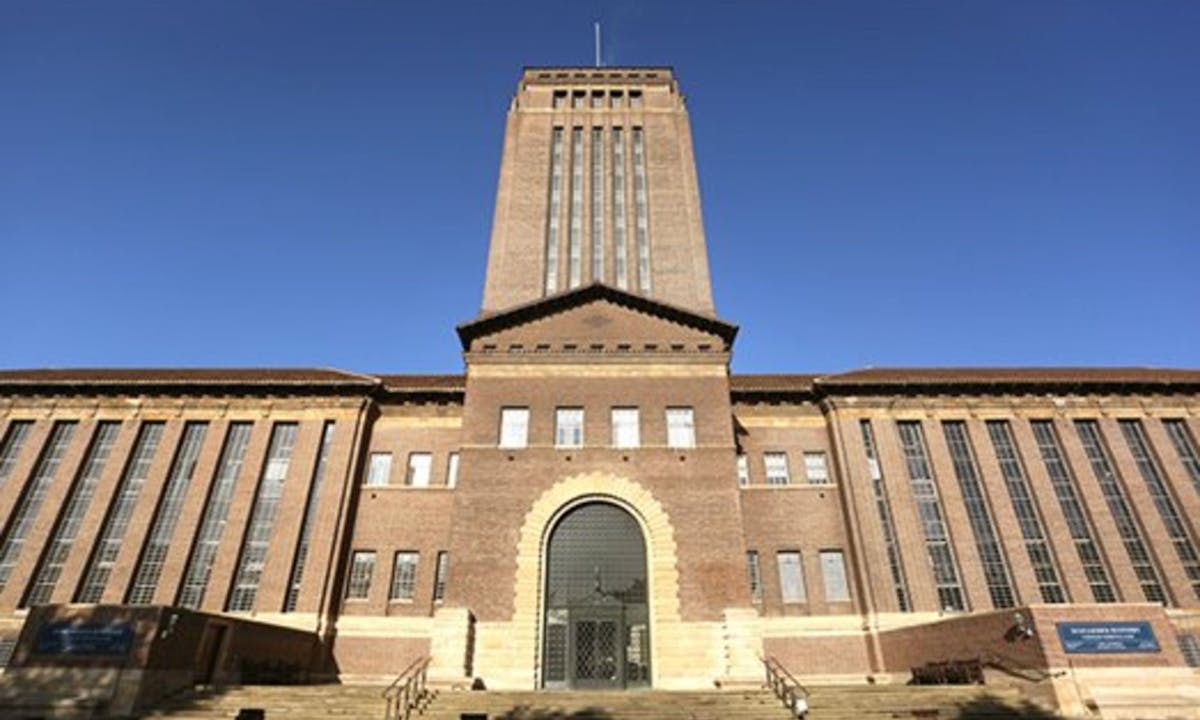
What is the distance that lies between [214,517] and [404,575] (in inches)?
335

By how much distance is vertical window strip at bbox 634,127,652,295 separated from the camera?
105ft

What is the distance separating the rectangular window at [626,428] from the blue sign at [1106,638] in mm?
13290

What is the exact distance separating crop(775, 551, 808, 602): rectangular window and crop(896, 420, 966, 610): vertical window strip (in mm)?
5108

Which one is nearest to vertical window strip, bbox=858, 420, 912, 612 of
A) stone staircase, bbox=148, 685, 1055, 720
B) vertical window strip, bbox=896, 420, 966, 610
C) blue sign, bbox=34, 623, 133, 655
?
vertical window strip, bbox=896, 420, 966, 610

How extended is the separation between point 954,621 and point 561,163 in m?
27.3

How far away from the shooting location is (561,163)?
3578 cm

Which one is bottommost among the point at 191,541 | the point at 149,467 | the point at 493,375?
the point at 191,541

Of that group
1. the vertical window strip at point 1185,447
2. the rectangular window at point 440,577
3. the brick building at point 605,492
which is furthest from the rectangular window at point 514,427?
the vertical window strip at point 1185,447

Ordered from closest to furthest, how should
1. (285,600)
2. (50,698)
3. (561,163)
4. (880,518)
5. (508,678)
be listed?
(50,698) → (508,678) → (285,600) → (880,518) → (561,163)

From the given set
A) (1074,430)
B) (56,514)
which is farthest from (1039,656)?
(56,514)

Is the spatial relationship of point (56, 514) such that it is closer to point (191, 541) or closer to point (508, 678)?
point (191, 541)

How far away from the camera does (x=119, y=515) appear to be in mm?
28078

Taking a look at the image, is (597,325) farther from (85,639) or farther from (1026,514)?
(1026,514)

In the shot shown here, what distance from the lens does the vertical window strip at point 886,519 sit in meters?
26.0
